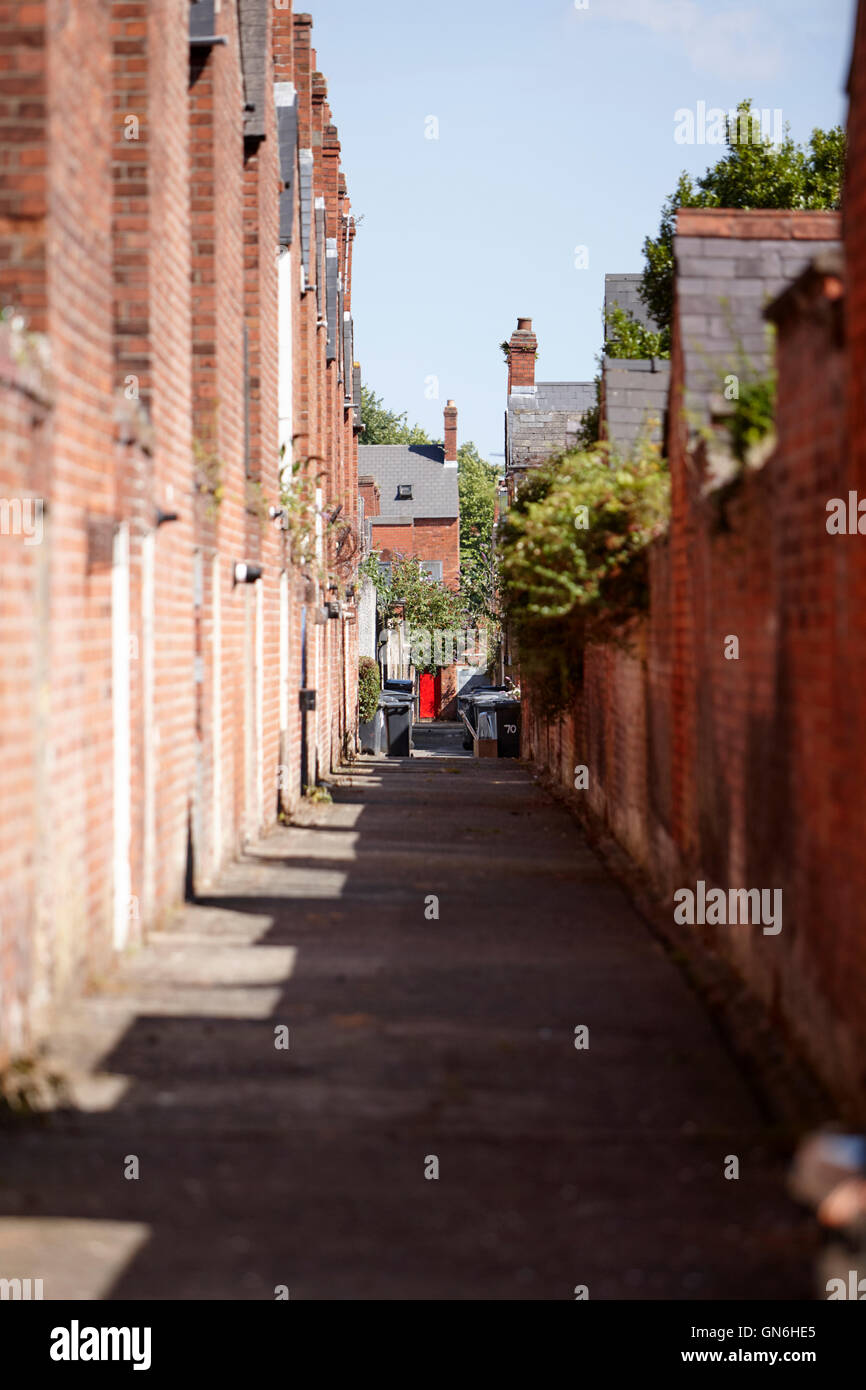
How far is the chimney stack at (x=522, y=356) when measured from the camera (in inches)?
1834

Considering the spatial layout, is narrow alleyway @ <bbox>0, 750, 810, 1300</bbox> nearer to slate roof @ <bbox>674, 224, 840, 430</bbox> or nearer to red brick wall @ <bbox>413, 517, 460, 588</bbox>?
slate roof @ <bbox>674, 224, 840, 430</bbox>

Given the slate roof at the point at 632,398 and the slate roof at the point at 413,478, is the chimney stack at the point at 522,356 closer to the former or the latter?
the slate roof at the point at 413,478

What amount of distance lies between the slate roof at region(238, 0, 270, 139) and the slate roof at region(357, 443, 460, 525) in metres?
58.9

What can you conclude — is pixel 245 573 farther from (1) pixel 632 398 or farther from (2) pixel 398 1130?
(2) pixel 398 1130

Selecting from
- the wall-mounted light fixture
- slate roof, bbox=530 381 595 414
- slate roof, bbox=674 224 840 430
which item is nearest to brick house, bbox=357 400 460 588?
slate roof, bbox=530 381 595 414

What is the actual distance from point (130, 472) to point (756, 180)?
66.4 ft

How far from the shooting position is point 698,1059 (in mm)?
6383

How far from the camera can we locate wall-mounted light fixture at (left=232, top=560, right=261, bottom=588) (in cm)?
1276

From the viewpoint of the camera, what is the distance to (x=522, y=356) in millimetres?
46688

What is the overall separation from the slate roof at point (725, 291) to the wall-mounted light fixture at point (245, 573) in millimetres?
4086

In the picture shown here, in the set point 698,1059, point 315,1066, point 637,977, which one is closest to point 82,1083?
point 315,1066

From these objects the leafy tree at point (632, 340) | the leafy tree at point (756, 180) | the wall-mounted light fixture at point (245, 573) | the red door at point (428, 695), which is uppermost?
the leafy tree at point (756, 180)

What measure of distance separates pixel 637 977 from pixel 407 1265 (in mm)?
4022

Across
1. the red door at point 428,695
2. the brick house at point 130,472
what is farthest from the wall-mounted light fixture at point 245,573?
the red door at point 428,695
